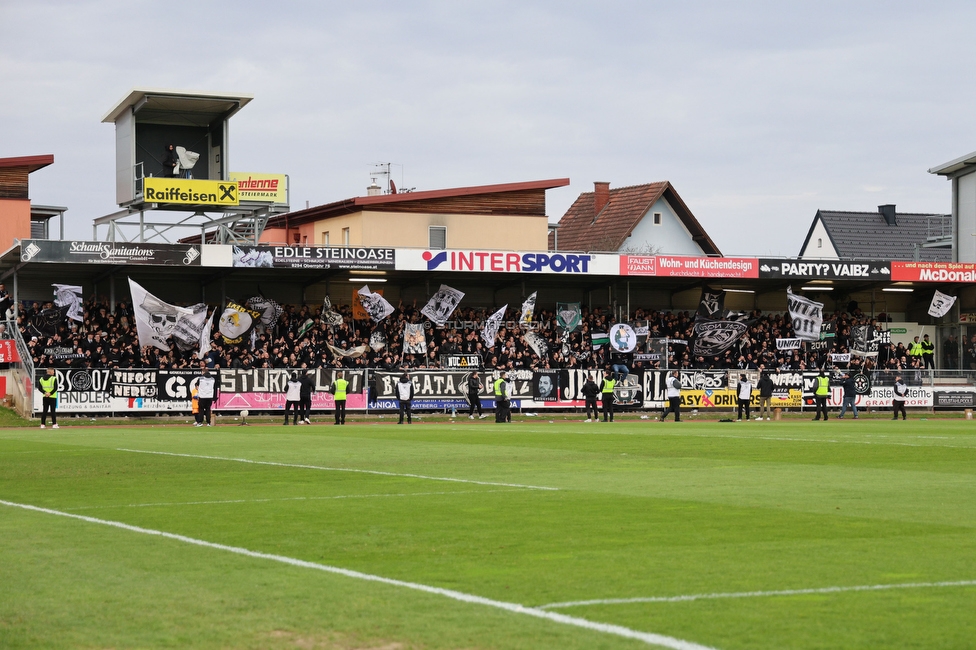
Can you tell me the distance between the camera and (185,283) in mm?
48344

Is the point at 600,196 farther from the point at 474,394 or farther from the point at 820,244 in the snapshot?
the point at 474,394

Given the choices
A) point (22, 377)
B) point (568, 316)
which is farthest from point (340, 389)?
point (568, 316)

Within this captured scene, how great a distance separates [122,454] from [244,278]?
27.5 meters

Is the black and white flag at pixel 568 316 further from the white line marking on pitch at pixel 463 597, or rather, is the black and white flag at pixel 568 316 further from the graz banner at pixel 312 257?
the white line marking on pitch at pixel 463 597

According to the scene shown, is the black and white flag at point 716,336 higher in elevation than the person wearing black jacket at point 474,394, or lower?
higher

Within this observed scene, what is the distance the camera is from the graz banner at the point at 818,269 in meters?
50.8

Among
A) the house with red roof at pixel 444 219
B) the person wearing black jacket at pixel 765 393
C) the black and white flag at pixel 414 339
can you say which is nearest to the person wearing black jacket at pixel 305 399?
the black and white flag at pixel 414 339

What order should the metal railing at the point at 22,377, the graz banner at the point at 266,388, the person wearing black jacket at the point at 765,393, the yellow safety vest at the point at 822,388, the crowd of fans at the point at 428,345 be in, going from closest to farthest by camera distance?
the metal railing at the point at 22,377, the graz banner at the point at 266,388, the yellow safety vest at the point at 822,388, the crowd of fans at the point at 428,345, the person wearing black jacket at the point at 765,393

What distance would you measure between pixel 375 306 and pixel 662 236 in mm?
27149

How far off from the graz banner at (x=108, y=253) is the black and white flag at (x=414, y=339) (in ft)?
27.6

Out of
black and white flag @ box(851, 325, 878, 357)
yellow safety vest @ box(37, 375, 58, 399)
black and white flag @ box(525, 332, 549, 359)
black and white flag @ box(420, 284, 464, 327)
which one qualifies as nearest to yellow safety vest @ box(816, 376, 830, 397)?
black and white flag @ box(525, 332, 549, 359)

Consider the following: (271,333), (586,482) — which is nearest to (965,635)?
(586,482)

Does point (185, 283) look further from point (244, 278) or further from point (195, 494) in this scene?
point (195, 494)

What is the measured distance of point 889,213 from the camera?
82688mm
